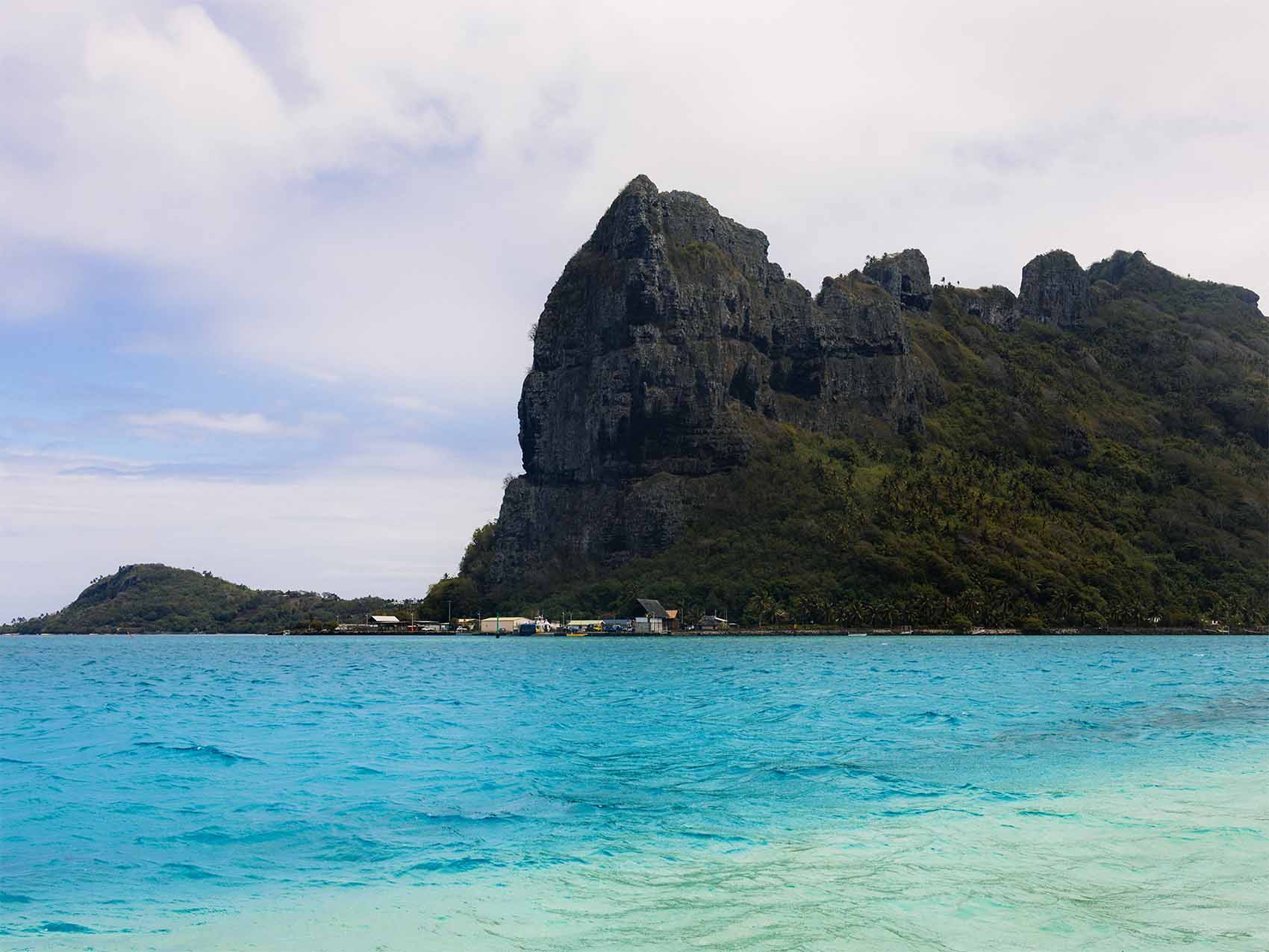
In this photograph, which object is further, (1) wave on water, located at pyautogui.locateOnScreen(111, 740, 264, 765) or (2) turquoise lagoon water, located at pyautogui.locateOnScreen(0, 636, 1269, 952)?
(1) wave on water, located at pyautogui.locateOnScreen(111, 740, 264, 765)

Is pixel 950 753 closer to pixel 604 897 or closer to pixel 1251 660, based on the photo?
pixel 604 897

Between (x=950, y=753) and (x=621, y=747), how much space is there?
31.9 feet

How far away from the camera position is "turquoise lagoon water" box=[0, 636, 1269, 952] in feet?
44.9

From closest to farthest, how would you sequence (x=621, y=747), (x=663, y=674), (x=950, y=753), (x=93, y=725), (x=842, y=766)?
(x=842, y=766) < (x=950, y=753) < (x=621, y=747) < (x=93, y=725) < (x=663, y=674)

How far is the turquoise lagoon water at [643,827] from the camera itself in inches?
538

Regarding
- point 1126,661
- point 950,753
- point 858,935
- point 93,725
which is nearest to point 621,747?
point 950,753

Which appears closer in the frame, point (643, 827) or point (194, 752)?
point (643, 827)

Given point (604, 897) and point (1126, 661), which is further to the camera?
point (1126, 661)

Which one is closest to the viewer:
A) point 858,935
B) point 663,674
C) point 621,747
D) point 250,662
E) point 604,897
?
point 858,935

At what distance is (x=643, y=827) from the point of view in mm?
19781

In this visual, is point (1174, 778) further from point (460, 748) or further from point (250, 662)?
point (250, 662)

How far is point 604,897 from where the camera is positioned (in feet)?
49.1

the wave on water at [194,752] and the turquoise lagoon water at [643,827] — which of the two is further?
the wave on water at [194,752]

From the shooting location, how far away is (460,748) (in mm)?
31891
